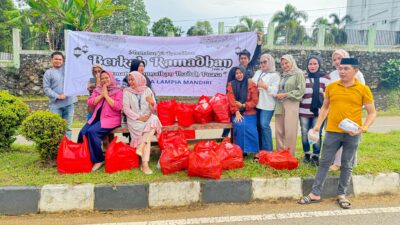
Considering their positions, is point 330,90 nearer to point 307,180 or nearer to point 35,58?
point 307,180

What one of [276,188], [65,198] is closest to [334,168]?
[276,188]

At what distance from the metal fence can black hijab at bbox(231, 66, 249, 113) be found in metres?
11.1

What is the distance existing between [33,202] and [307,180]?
124 inches

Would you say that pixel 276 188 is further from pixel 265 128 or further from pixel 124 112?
pixel 124 112

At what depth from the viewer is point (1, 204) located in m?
3.70

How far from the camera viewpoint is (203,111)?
487 cm

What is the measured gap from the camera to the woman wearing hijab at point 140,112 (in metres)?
4.45

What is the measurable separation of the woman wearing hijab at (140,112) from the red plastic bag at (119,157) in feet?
0.37

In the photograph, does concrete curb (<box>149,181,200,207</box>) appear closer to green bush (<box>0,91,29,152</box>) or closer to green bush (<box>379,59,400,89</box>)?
green bush (<box>0,91,29,152</box>)

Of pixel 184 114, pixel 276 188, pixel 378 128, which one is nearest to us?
pixel 276 188

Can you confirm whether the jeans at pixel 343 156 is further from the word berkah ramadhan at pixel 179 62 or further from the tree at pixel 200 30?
the tree at pixel 200 30

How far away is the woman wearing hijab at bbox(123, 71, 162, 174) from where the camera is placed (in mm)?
4445

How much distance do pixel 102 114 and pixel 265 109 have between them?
7.28ft

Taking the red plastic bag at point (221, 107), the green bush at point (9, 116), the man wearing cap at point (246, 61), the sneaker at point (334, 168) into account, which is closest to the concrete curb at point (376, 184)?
the sneaker at point (334, 168)
